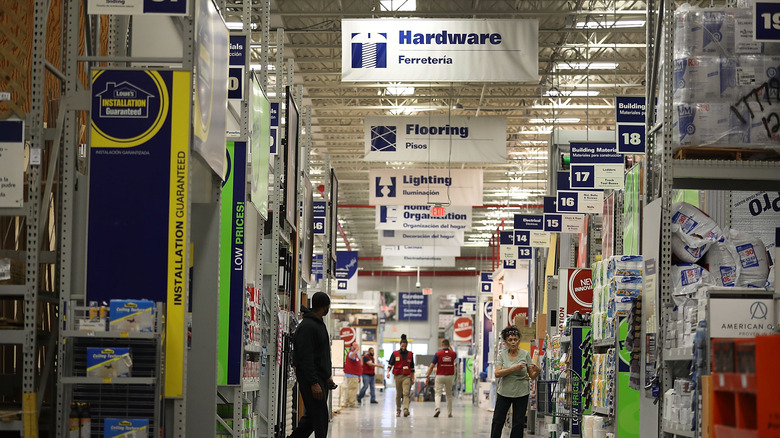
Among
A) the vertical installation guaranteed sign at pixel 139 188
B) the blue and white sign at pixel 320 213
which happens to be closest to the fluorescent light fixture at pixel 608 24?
the blue and white sign at pixel 320 213

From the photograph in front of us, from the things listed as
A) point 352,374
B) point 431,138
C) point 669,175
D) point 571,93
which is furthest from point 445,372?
point 669,175

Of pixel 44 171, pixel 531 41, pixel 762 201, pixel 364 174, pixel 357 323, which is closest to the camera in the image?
pixel 44 171

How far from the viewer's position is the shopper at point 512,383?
1118 centimetres

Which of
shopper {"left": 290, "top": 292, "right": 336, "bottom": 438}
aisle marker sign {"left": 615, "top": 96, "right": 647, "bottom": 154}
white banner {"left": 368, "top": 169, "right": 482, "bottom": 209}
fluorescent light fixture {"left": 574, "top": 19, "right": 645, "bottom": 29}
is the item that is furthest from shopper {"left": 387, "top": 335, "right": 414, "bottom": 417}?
shopper {"left": 290, "top": 292, "right": 336, "bottom": 438}

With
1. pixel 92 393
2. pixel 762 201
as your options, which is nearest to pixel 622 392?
pixel 762 201

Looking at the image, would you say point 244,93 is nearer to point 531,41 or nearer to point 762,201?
point 762,201

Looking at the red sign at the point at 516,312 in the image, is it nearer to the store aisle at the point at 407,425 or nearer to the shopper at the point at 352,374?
the store aisle at the point at 407,425

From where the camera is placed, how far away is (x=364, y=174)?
35000 millimetres

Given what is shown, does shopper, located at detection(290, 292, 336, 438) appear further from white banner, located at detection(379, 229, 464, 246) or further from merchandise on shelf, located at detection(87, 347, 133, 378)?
white banner, located at detection(379, 229, 464, 246)

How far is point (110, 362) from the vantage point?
537 centimetres

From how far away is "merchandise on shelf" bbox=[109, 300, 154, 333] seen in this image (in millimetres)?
5379

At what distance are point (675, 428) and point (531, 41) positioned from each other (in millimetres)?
8729

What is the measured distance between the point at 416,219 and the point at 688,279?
668 inches

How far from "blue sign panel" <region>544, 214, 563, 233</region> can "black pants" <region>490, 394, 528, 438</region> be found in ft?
18.6
